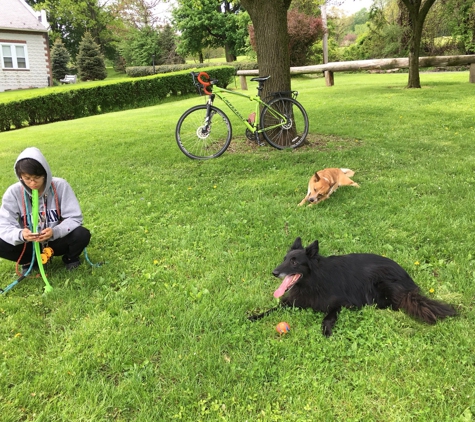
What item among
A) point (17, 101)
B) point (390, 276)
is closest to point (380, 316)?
point (390, 276)

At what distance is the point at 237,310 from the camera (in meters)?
2.76

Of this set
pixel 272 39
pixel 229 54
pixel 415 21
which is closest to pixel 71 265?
pixel 272 39

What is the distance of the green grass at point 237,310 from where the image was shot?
2.03 meters

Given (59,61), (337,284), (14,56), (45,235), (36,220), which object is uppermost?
(59,61)

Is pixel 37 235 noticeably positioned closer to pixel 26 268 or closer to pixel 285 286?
pixel 26 268

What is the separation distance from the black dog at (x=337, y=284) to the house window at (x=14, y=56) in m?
35.1

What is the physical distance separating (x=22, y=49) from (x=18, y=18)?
2.51 meters

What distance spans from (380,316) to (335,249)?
105 centimetres

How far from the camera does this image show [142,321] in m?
2.71

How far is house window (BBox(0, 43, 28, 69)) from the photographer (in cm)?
2919

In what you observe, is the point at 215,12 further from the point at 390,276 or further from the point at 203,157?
the point at 390,276

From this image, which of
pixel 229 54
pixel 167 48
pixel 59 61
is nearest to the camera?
pixel 229 54

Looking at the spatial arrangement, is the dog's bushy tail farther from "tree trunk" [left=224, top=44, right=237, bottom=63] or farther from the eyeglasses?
"tree trunk" [left=224, top=44, right=237, bottom=63]

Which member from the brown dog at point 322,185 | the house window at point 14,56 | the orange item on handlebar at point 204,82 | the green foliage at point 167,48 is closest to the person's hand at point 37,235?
the brown dog at point 322,185
